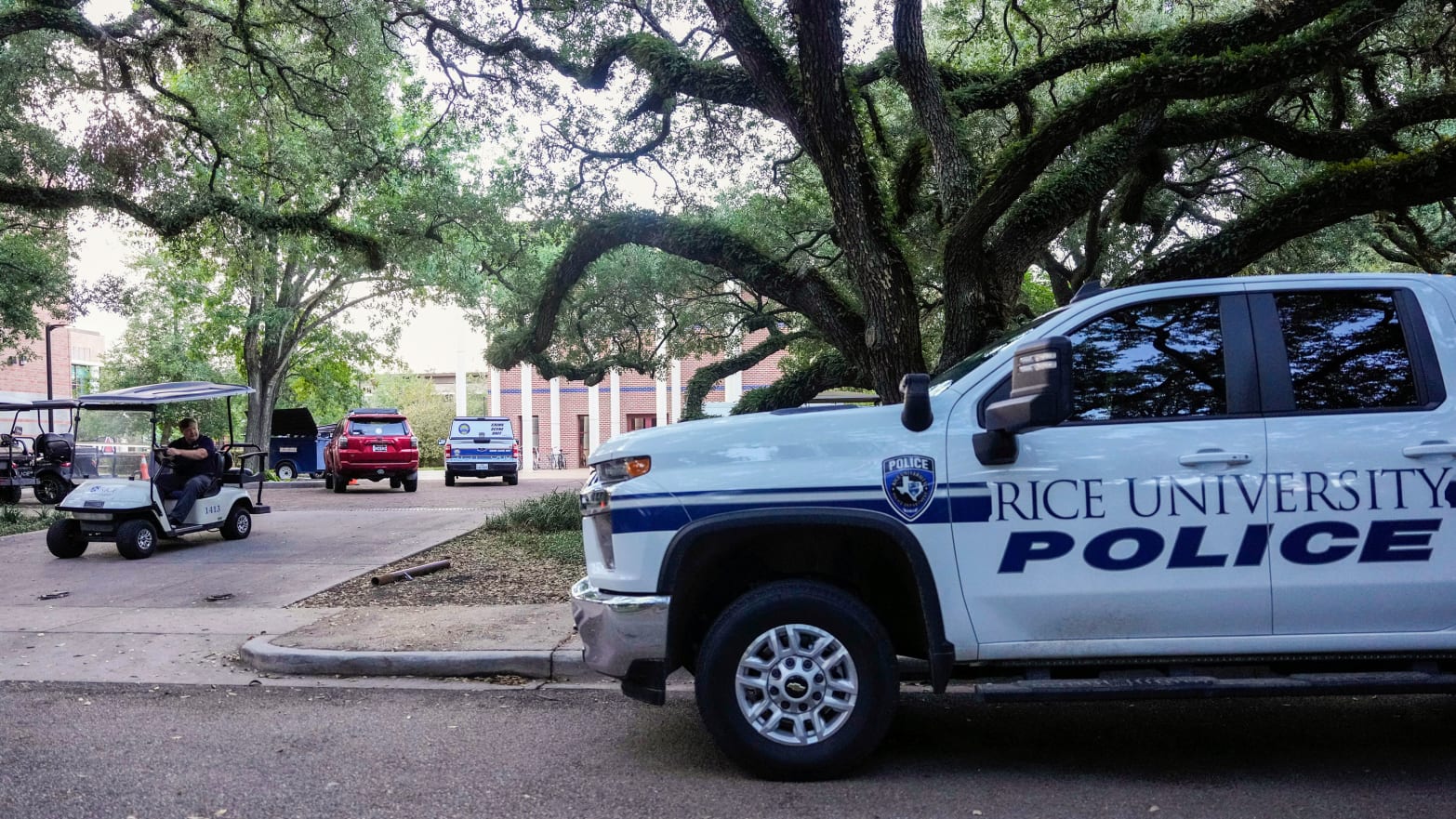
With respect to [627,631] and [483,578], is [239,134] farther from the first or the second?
[627,631]

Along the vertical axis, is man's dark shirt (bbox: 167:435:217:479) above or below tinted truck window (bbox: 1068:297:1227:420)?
below

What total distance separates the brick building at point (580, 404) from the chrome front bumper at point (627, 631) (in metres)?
48.9

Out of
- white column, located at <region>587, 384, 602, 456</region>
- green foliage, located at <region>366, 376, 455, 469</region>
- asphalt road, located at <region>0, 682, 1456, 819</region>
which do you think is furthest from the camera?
green foliage, located at <region>366, 376, 455, 469</region>

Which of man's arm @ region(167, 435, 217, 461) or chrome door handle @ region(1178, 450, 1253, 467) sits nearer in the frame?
chrome door handle @ region(1178, 450, 1253, 467)

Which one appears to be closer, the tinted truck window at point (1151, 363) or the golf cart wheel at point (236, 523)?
the tinted truck window at point (1151, 363)

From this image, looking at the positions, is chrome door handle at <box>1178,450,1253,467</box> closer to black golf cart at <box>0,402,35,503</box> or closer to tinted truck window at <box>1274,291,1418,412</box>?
tinted truck window at <box>1274,291,1418,412</box>

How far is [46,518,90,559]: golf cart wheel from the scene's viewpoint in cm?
1262

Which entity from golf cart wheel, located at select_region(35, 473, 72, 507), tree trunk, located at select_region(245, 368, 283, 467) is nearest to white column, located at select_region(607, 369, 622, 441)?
tree trunk, located at select_region(245, 368, 283, 467)

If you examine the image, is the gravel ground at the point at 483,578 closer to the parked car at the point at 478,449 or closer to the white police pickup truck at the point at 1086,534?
the white police pickup truck at the point at 1086,534

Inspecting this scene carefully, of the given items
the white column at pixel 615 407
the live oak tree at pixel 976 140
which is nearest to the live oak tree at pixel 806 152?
the live oak tree at pixel 976 140

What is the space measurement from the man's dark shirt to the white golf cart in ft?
0.34

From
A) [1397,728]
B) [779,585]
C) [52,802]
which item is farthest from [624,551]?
[1397,728]

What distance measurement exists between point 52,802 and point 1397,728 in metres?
5.99

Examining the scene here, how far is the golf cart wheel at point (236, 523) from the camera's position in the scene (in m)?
14.1
